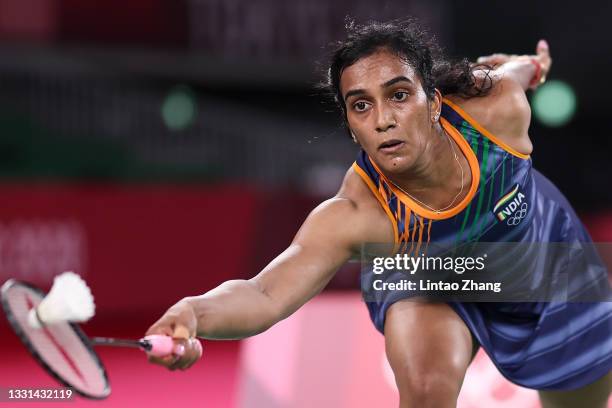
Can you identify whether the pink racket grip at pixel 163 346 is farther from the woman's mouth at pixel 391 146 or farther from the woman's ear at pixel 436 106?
the woman's ear at pixel 436 106

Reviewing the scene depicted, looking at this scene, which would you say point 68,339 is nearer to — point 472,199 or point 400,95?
point 400,95

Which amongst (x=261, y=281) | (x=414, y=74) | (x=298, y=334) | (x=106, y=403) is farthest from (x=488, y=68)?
(x=106, y=403)

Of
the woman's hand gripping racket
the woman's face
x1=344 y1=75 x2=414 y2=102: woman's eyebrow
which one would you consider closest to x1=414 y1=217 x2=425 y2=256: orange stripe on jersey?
the woman's face

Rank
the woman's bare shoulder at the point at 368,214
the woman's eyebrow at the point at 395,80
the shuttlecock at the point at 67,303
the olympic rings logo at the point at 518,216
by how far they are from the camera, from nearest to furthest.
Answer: the shuttlecock at the point at 67,303 < the woman's eyebrow at the point at 395,80 < the woman's bare shoulder at the point at 368,214 < the olympic rings logo at the point at 518,216

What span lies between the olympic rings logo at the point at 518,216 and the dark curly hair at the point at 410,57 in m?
0.42

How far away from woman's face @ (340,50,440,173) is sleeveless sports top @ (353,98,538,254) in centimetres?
19

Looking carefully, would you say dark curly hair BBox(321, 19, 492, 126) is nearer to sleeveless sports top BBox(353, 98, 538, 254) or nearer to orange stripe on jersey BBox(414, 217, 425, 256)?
sleeveless sports top BBox(353, 98, 538, 254)

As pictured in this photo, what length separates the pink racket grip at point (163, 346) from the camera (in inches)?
101

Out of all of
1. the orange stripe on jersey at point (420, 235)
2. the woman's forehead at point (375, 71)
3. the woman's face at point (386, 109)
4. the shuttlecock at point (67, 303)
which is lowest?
the shuttlecock at point (67, 303)

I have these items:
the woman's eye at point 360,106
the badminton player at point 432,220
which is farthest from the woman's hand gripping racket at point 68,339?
the woman's eye at point 360,106

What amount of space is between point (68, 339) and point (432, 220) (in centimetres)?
123

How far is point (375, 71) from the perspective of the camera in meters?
3.18

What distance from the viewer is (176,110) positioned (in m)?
12.7

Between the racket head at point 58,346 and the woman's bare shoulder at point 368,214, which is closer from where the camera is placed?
the racket head at point 58,346
